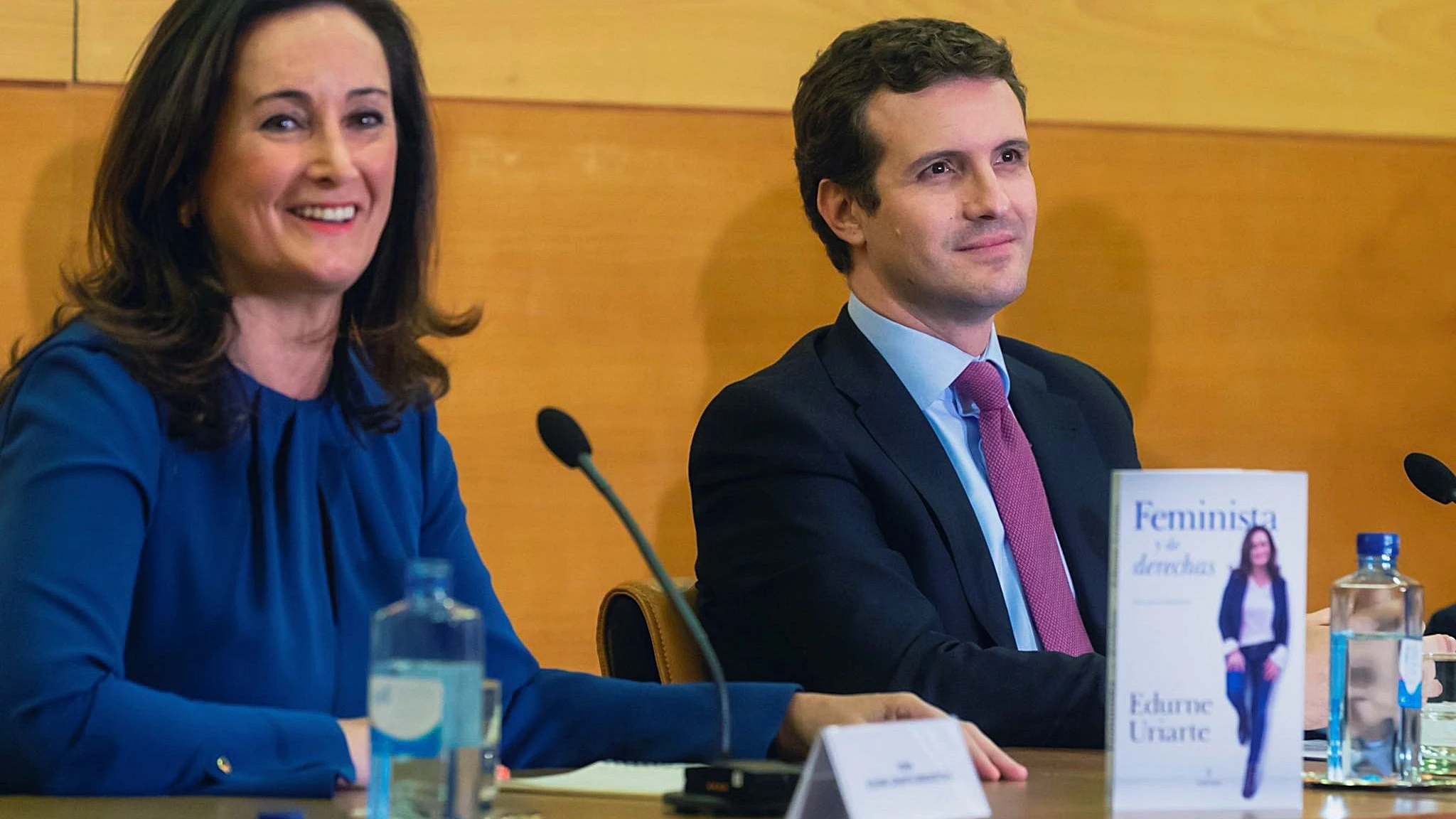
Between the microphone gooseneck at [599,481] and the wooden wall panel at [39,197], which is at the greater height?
the wooden wall panel at [39,197]

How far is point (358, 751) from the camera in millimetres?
1450

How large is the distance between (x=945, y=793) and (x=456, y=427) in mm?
1649

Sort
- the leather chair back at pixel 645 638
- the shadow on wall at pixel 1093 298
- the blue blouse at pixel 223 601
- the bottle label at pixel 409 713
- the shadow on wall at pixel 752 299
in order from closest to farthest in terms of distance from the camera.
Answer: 1. the bottle label at pixel 409 713
2. the blue blouse at pixel 223 601
3. the leather chair back at pixel 645 638
4. the shadow on wall at pixel 752 299
5. the shadow on wall at pixel 1093 298

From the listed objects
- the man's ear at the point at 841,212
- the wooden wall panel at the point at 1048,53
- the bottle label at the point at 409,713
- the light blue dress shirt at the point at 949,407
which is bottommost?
the bottle label at the point at 409,713

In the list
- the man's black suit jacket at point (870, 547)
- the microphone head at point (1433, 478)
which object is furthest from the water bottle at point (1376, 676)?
the man's black suit jacket at point (870, 547)

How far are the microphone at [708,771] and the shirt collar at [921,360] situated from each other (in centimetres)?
105

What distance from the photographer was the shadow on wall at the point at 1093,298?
3.08 metres

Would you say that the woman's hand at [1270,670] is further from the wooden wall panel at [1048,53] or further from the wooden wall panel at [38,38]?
the wooden wall panel at [38,38]

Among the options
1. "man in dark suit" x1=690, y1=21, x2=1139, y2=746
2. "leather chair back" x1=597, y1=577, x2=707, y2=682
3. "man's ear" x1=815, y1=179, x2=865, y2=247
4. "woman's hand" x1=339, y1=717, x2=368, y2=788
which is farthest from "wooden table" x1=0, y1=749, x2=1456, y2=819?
"man's ear" x1=815, y1=179, x2=865, y2=247

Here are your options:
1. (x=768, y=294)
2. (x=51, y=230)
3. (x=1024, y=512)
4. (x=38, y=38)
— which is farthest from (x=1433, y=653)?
(x=38, y=38)

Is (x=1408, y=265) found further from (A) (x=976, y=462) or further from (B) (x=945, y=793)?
(B) (x=945, y=793)

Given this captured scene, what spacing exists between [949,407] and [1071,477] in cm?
19

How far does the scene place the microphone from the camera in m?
1.31

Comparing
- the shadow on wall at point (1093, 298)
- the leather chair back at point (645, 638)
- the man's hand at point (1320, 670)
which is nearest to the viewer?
the man's hand at point (1320, 670)
